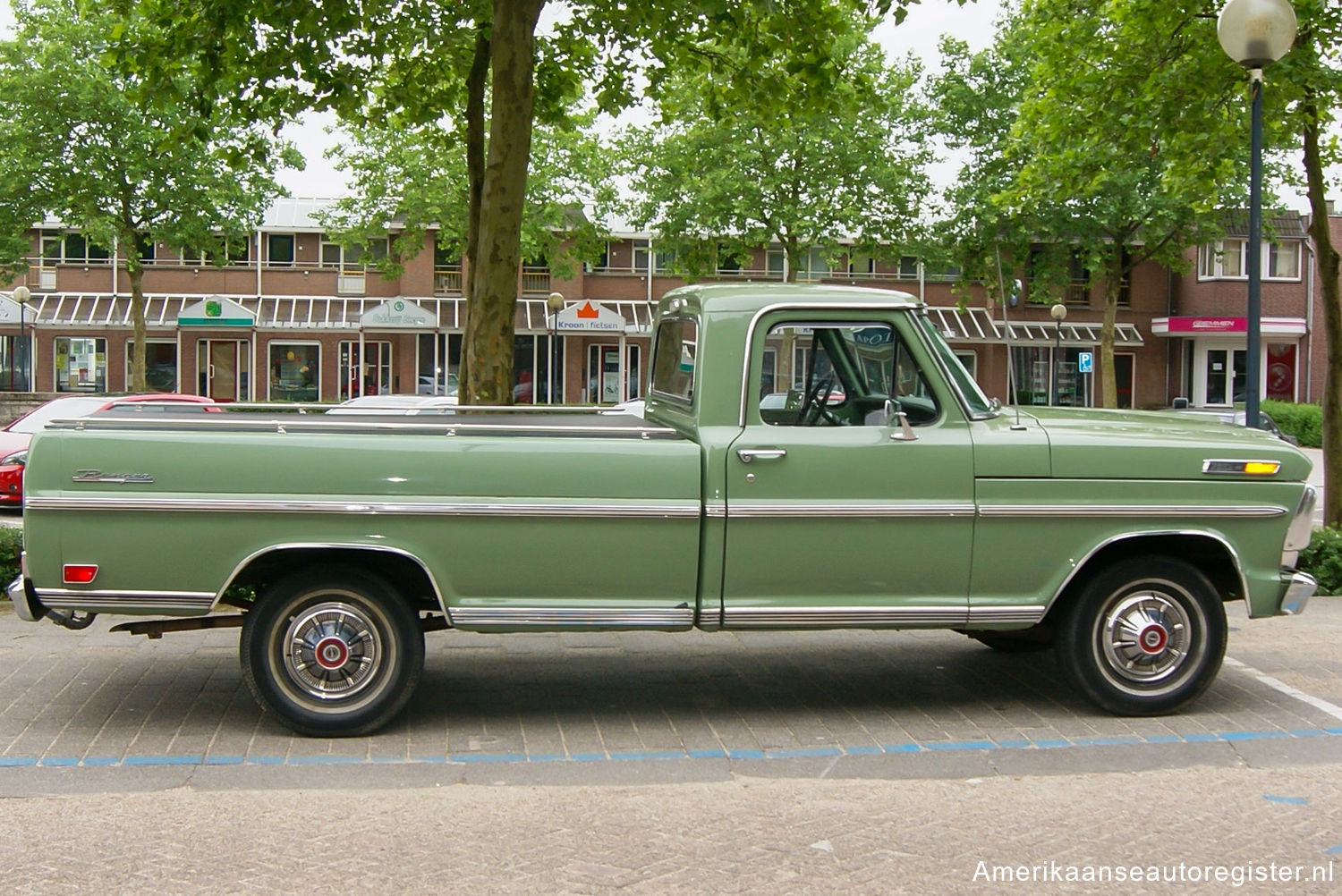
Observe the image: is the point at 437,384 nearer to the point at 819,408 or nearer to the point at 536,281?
the point at 536,281

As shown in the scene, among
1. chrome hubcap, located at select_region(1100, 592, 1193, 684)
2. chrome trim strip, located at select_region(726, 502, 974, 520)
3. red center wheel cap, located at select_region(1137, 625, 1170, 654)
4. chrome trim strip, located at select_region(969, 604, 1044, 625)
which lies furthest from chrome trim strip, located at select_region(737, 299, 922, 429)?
red center wheel cap, located at select_region(1137, 625, 1170, 654)

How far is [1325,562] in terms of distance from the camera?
1103cm

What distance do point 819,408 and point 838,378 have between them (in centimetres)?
18

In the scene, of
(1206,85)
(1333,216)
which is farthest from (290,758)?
(1333,216)

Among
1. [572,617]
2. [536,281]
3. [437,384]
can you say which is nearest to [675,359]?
[572,617]

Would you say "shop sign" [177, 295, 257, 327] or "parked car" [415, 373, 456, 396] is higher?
"shop sign" [177, 295, 257, 327]

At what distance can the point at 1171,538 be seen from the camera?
667cm

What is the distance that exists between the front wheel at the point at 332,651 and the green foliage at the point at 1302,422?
Answer: 3823cm

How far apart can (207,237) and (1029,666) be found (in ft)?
105

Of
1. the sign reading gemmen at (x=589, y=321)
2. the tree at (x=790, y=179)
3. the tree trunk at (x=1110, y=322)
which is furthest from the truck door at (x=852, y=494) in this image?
the sign reading gemmen at (x=589, y=321)

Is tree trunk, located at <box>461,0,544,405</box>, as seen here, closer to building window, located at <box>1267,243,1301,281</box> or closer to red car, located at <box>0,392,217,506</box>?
red car, located at <box>0,392,217,506</box>

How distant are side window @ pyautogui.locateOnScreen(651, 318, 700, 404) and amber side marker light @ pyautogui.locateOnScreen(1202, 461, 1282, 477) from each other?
2514mm

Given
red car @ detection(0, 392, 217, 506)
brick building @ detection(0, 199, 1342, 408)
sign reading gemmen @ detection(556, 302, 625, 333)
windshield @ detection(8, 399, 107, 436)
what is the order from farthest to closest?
brick building @ detection(0, 199, 1342, 408), sign reading gemmen @ detection(556, 302, 625, 333), windshield @ detection(8, 399, 107, 436), red car @ detection(0, 392, 217, 506)

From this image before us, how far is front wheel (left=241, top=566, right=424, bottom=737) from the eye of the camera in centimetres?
618
